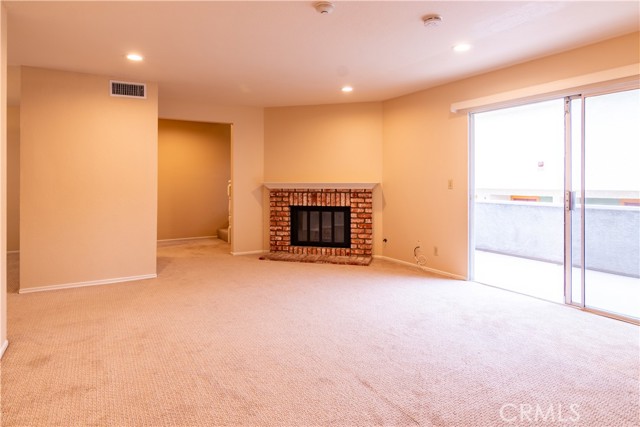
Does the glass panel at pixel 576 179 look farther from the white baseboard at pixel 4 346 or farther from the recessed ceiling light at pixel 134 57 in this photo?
the white baseboard at pixel 4 346

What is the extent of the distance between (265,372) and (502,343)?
1662 millimetres

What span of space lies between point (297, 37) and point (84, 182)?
288cm

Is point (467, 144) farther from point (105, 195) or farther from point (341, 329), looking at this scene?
point (105, 195)

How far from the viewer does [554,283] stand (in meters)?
4.73

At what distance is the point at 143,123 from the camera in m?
4.67

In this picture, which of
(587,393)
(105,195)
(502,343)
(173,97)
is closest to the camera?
(587,393)

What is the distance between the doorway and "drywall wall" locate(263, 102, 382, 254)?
1487 millimetres

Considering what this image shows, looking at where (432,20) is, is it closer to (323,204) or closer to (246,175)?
(323,204)

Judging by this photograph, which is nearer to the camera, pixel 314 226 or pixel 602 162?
pixel 602 162

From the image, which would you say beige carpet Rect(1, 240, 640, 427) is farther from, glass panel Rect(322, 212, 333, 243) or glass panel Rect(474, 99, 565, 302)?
glass panel Rect(474, 99, 565, 302)

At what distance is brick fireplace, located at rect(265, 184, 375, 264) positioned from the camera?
237 inches

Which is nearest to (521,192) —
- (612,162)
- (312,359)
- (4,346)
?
(612,162)

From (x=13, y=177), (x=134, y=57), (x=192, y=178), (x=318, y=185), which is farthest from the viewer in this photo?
(x=192, y=178)

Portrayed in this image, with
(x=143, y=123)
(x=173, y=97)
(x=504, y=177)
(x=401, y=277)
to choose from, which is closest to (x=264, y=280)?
(x=401, y=277)
